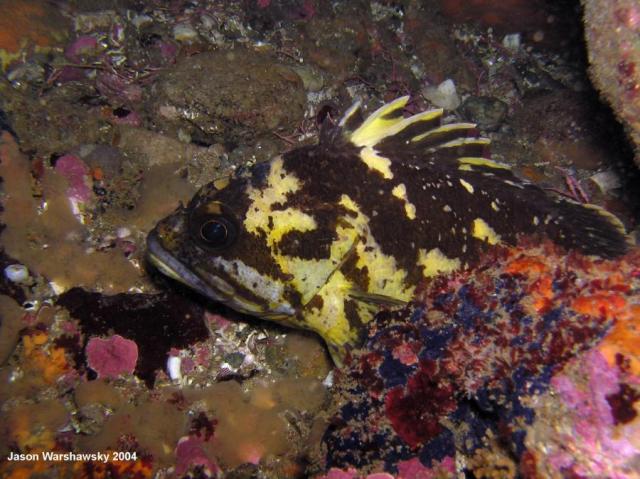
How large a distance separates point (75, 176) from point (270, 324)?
100.0 inches

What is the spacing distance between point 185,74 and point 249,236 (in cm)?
288

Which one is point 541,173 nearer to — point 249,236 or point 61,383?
point 249,236

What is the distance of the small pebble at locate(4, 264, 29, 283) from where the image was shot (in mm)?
3795

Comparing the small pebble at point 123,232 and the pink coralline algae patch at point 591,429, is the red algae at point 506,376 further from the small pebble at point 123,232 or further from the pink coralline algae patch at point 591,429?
the small pebble at point 123,232

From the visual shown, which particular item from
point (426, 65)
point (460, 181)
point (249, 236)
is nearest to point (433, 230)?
point (460, 181)

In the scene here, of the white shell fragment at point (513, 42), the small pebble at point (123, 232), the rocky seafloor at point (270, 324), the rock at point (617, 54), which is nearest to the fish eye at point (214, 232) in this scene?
the rocky seafloor at point (270, 324)

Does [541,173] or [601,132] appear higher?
[601,132]

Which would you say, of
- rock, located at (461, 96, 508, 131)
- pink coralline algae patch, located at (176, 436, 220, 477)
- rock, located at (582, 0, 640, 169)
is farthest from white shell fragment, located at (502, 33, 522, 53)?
pink coralline algae patch, located at (176, 436, 220, 477)

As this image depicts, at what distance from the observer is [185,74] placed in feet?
16.6

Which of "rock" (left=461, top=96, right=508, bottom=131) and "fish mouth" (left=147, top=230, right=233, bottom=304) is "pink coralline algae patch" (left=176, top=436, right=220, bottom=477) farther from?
"rock" (left=461, top=96, right=508, bottom=131)

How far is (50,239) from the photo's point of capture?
13.4 ft

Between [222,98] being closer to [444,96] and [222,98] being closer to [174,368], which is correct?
[174,368]

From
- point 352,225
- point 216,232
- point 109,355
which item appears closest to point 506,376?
point 352,225

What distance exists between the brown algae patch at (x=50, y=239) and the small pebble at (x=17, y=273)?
58 millimetres
